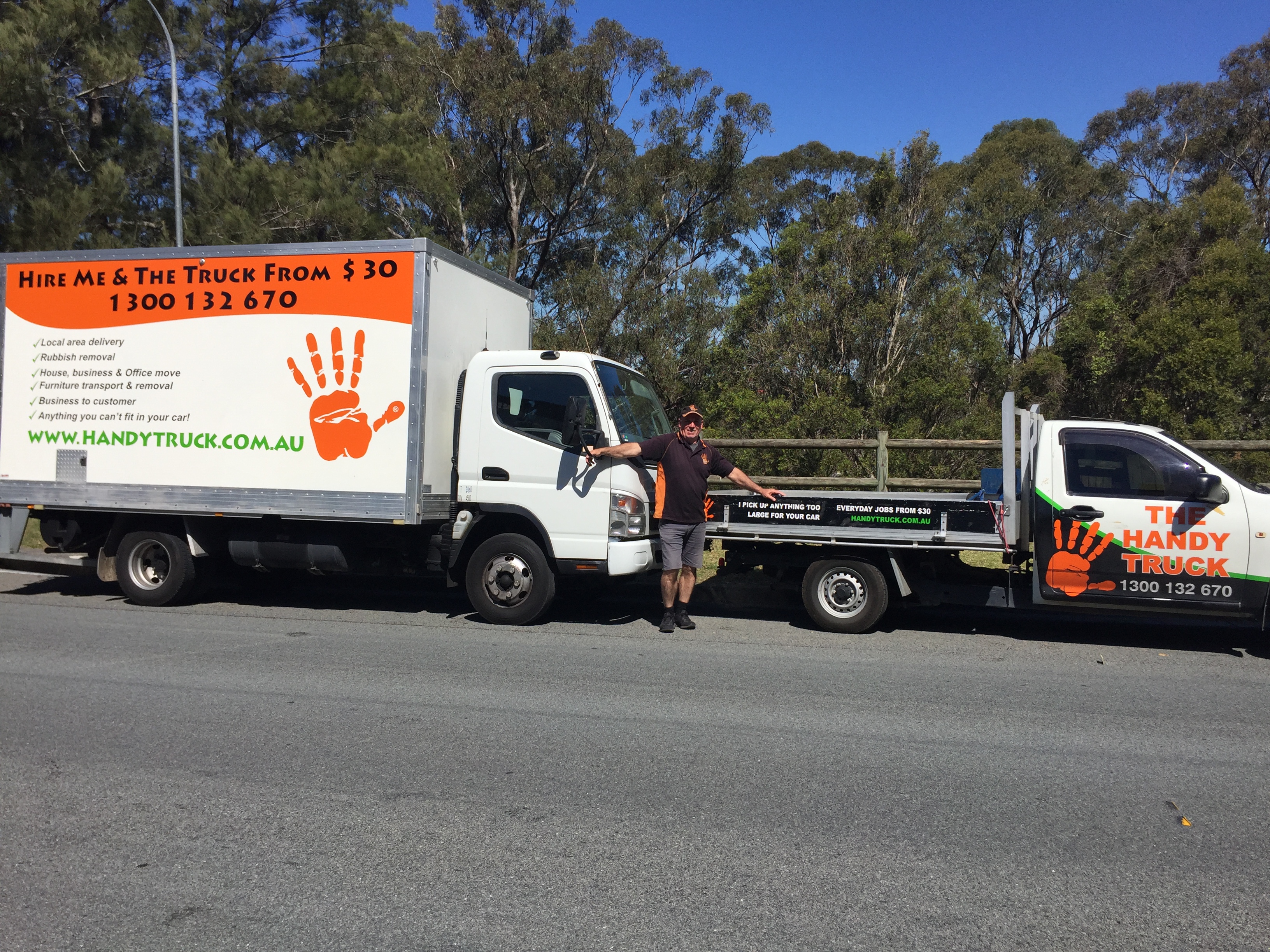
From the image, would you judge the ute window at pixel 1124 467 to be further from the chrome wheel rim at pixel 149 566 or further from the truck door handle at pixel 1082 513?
the chrome wheel rim at pixel 149 566

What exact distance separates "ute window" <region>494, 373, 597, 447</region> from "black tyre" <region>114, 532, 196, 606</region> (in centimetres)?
348

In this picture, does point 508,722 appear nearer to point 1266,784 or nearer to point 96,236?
point 1266,784

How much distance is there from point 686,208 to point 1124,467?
878 inches

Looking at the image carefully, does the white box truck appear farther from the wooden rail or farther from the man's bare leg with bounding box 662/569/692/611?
the wooden rail

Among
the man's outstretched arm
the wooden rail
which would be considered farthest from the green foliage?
the man's outstretched arm

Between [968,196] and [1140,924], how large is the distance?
110ft

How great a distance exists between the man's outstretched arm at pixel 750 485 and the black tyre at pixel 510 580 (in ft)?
5.94

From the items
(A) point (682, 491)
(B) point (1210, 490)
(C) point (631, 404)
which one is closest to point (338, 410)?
(C) point (631, 404)

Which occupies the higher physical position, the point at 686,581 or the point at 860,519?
the point at 860,519

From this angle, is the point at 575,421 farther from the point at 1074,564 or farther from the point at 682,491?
the point at 1074,564

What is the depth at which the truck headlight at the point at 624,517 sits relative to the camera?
847 cm

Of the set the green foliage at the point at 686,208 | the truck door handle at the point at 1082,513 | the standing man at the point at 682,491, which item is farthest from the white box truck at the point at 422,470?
the green foliage at the point at 686,208

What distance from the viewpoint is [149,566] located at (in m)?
9.82

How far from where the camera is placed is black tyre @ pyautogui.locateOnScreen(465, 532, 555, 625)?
28.5ft
